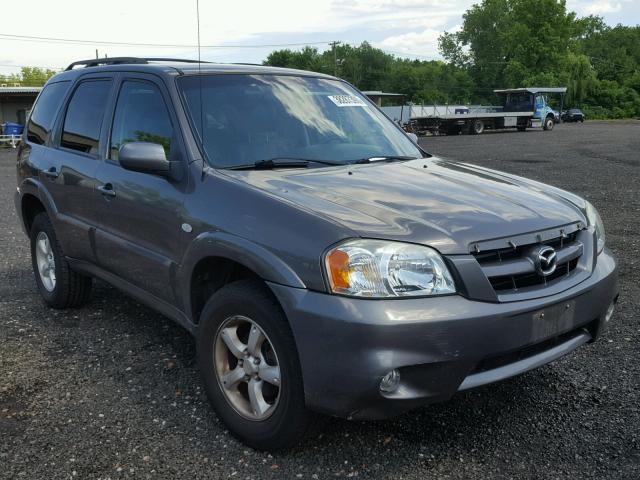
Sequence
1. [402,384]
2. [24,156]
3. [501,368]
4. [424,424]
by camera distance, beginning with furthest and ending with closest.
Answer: [24,156]
[424,424]
[501,368]
[402,384]

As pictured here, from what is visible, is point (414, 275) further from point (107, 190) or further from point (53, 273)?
point (53, 273)

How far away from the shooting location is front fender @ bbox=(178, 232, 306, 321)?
8.81 feet

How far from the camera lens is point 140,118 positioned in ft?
13.0

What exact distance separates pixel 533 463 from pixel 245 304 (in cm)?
145

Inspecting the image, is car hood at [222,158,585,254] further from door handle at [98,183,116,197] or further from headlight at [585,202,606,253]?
door handle at [98,183,116,197]

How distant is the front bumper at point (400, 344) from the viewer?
2.48 metres

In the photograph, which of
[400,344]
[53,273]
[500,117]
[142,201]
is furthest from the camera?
[500,117]

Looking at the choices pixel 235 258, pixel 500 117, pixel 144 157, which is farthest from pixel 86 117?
pixel 500 117

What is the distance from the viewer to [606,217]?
8695mm

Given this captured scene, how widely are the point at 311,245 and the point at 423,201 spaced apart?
2.26 ft

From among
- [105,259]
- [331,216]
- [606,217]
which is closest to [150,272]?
[105,259]

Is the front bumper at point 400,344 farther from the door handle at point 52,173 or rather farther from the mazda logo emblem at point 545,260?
the door handle at point 52,173

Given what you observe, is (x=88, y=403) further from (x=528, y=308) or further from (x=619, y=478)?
(x=619, y=478)

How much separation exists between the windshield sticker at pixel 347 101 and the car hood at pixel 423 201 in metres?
0.72
